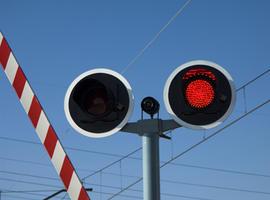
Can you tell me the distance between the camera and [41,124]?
2.93 m

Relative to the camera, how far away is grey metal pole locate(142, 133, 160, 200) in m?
2.71

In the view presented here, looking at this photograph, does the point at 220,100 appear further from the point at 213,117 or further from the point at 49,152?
the point at 49,152

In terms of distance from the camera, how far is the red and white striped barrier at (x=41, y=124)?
2805 mm

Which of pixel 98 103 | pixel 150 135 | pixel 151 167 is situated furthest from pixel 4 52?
pixel 151 167

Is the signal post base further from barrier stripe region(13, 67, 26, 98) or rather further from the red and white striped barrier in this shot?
barrier stripe region(13, 67, 26, 98)

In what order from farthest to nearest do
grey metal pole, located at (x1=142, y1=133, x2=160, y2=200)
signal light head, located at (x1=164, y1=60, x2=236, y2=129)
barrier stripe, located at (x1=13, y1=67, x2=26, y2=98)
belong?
barrier stripe, located at (x1=13, y1=67, x2=26, y2=98), signal light head, located at (x1=164, y1=60, x2=236, y2=129), grey metal pole, located at (x1=142, y1=133, x2=160, y2=200)

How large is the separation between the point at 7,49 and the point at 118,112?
0.72 metres

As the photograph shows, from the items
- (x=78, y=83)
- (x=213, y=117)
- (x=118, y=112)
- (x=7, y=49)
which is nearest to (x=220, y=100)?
(x=213, y=117)

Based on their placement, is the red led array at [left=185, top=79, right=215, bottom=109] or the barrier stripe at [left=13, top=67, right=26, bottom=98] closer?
the red led array at [left=185, top=79, right=215, bottom=109]

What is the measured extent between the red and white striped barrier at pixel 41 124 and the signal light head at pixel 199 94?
1.88 feet

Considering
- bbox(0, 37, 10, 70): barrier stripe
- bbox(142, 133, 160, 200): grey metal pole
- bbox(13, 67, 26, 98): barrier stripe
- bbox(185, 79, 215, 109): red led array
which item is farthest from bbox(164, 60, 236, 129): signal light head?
bbox(0, 37, 10, 70): barrier stripe

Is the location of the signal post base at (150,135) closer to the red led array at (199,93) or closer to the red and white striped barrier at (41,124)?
the red led array at (199,93)

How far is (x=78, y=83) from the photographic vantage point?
2.97m

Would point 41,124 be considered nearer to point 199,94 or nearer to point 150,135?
point 150,135
